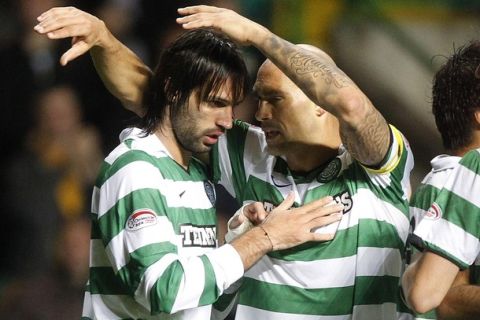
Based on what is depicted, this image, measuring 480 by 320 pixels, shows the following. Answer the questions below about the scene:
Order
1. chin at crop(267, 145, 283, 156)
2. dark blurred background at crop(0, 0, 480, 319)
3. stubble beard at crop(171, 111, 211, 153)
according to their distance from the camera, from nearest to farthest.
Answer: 1. stubble beard at crop(171, 111, 211, 153)
2. chin at crop(267, 145, 283, 156)
3. dark blurred background at crop(0, 0, 480, 319)

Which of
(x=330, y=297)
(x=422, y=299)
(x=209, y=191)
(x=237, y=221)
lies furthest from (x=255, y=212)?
(x=422, y=299)

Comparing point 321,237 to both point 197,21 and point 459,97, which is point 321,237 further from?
point 197,21

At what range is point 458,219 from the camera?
1970 mm

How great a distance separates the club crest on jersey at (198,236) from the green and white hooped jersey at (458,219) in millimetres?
499

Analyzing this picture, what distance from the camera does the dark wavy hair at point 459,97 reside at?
2180 mm

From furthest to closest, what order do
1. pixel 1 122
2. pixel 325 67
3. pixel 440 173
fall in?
pixel 1 122 < pixel 325 67 < pixel 440 173

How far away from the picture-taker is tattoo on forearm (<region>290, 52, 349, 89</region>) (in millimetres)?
2225

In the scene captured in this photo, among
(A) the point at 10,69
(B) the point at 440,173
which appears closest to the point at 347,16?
(A) the point at 10,69

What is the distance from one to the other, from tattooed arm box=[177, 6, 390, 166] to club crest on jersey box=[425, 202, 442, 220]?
0.23 metres

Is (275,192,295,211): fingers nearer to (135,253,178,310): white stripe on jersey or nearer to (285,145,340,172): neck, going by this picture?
(285,145,340,172): neck

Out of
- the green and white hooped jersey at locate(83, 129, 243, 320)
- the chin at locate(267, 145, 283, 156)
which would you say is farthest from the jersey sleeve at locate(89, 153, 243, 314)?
the chin at locate(267, 145, 283, 156)

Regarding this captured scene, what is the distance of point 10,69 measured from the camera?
12.1 feet

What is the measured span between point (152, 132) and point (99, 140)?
1.43m

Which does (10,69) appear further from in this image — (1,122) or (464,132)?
(464,132)
